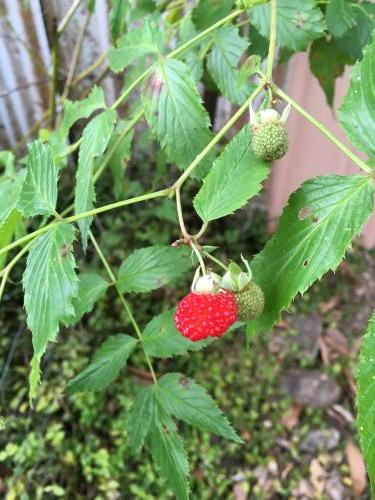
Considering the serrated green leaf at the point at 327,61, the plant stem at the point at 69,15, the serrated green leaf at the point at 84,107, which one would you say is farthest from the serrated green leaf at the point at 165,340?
the plant stem at the point at 69,15

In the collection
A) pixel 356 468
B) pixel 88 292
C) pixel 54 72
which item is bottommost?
pixel 356 468

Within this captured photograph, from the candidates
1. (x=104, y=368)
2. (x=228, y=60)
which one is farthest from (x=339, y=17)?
(x=104, y=368)

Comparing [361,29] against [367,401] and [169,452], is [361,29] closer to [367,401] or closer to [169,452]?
[367,401]

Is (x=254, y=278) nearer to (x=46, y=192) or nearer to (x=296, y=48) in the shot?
(x=46, y=192)

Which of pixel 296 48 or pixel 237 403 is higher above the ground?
pixel 296 48

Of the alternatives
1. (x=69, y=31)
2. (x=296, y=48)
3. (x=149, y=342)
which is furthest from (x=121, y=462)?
(x=69, y=31)

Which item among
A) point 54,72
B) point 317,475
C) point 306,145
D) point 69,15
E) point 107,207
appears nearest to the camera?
point 107,207

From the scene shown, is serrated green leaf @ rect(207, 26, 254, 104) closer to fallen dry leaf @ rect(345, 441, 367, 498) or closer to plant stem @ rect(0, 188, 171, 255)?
plant stem @ rect(0, 188, 171, 255)
